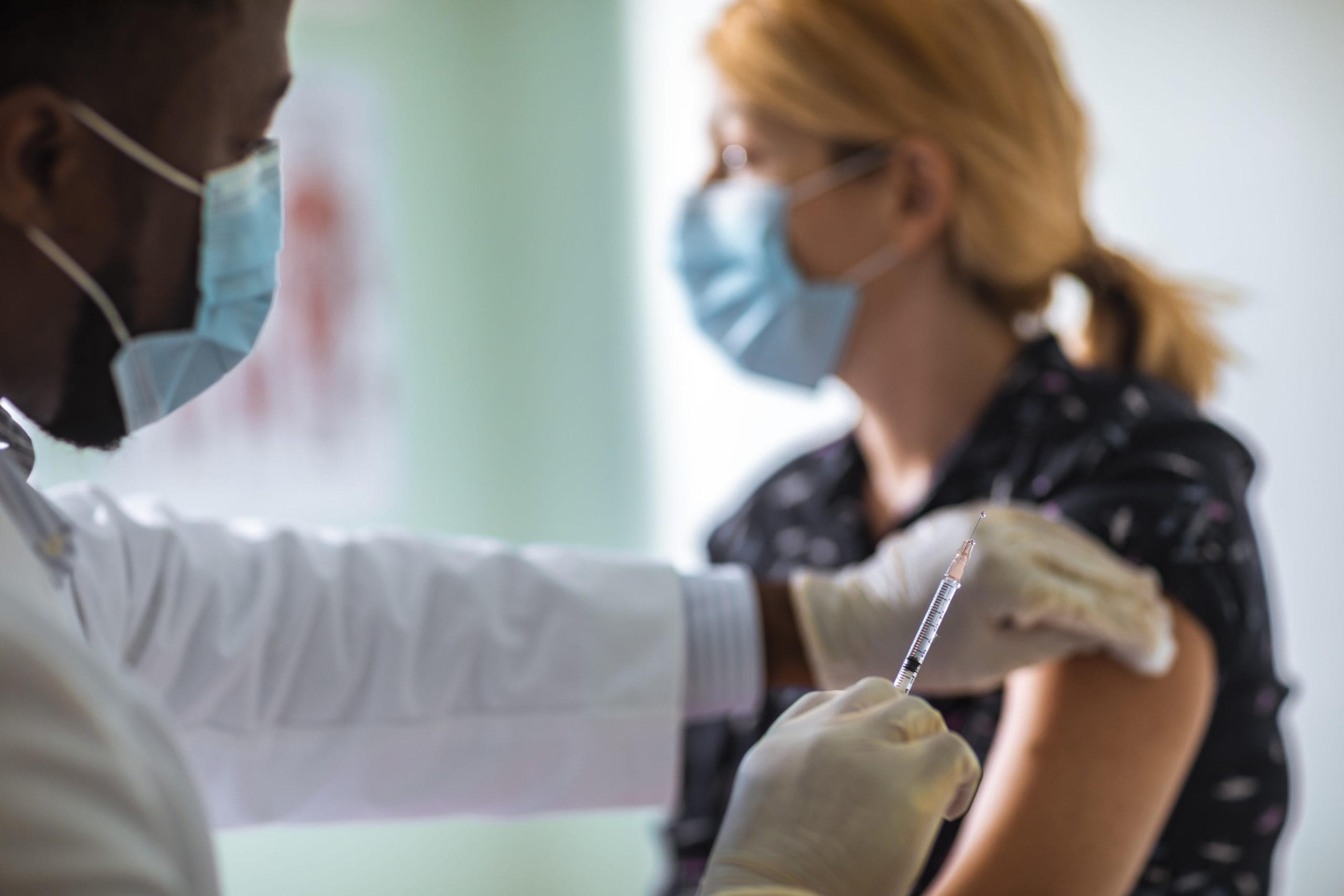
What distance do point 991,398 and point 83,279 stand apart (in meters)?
0.98

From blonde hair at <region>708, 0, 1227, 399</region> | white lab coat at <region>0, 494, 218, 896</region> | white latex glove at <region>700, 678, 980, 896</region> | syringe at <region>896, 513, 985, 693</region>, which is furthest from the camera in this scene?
blonde hair at <region>708, 0, 1227, 399</region>

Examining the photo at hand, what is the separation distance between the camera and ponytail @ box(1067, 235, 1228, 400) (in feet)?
4.66

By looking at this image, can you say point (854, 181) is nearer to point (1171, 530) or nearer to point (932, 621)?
point (1171, 530)

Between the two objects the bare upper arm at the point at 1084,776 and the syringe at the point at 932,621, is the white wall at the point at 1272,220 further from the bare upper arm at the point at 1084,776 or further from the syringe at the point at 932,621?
the syringe at the point at 932,621

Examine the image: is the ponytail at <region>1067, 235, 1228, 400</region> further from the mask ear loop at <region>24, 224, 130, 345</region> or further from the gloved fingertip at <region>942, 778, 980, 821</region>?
the mask ear loop at <region>24, 224, 130, 345</region>

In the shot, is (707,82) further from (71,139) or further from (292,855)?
(292,855)

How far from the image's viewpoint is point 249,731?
110 centimetres

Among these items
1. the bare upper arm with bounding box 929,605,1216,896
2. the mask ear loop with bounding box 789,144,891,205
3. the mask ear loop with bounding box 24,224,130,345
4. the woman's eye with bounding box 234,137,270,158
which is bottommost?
the bare upper arm with bounding box 929,605,1216,896

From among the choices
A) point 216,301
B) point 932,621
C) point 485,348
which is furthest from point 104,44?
point 485,348

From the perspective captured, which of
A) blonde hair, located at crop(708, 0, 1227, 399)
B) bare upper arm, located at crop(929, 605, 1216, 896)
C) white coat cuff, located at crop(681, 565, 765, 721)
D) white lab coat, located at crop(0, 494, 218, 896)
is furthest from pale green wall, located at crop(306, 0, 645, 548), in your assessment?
white lab coat, located at crop(0, 494, 218, 896)

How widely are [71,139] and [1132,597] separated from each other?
0.88 metres

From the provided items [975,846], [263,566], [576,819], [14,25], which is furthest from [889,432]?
[576,819]

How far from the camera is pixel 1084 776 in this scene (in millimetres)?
1020

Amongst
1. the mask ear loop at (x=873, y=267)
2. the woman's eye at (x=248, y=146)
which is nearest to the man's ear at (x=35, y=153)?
the woman's eye at (x=248, y=146)
